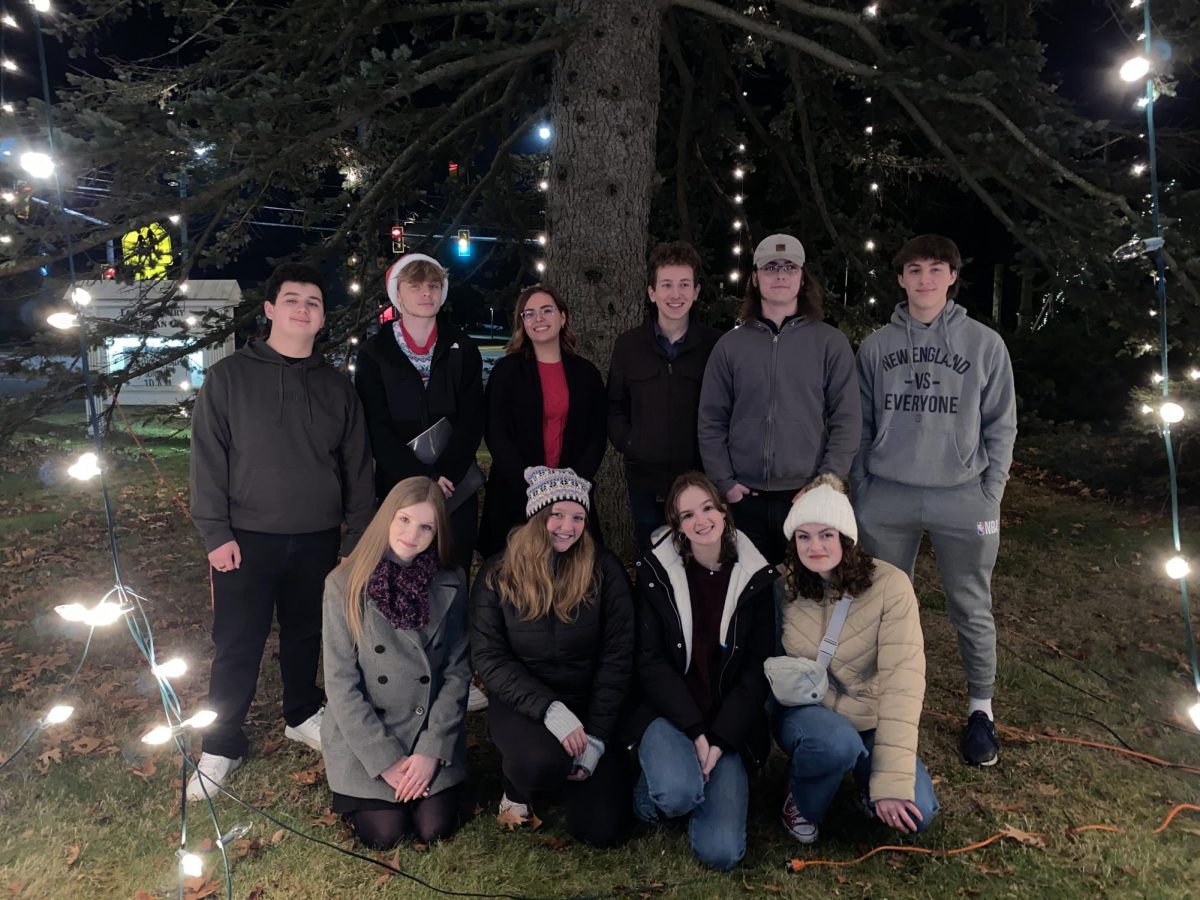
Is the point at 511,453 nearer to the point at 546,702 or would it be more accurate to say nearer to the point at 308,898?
the point at 546,702

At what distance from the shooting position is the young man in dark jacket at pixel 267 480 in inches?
124

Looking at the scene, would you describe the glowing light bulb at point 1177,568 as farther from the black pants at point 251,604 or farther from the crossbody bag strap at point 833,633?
the black pants at point 251,604

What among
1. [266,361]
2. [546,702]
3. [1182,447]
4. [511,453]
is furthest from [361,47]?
[1182,447]

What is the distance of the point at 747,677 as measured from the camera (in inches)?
116

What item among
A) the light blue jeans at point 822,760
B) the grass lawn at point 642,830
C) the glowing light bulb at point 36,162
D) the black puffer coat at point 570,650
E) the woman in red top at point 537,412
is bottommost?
the grass lawn at point 642,830

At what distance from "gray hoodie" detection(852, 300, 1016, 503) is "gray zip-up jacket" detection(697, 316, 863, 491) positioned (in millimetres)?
200

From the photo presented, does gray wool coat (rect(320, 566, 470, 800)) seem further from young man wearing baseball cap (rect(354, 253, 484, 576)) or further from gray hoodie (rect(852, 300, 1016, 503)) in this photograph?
gray hoodie (rect(852, 300, 1016, 503))

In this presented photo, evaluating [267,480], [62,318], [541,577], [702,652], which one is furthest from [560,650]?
[62,318]

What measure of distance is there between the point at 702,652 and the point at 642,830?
0.68m

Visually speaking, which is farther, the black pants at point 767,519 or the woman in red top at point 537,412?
the woman in red top at point 537,412

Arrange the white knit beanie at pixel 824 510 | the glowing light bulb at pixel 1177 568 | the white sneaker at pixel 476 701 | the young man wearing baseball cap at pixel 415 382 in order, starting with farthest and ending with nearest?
1. the white sneaker at pixel 476 701
2. the glowing light bulb at pixel 1177 568
3. the young man wearing baseball cap at pixel 415 382
4. the white knit beanie at pixel 824 510

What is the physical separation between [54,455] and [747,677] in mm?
4232

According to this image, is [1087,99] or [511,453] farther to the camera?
[1087,99]

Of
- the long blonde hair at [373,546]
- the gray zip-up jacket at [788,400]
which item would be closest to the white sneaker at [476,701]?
the long blonde hair at [373,546]
